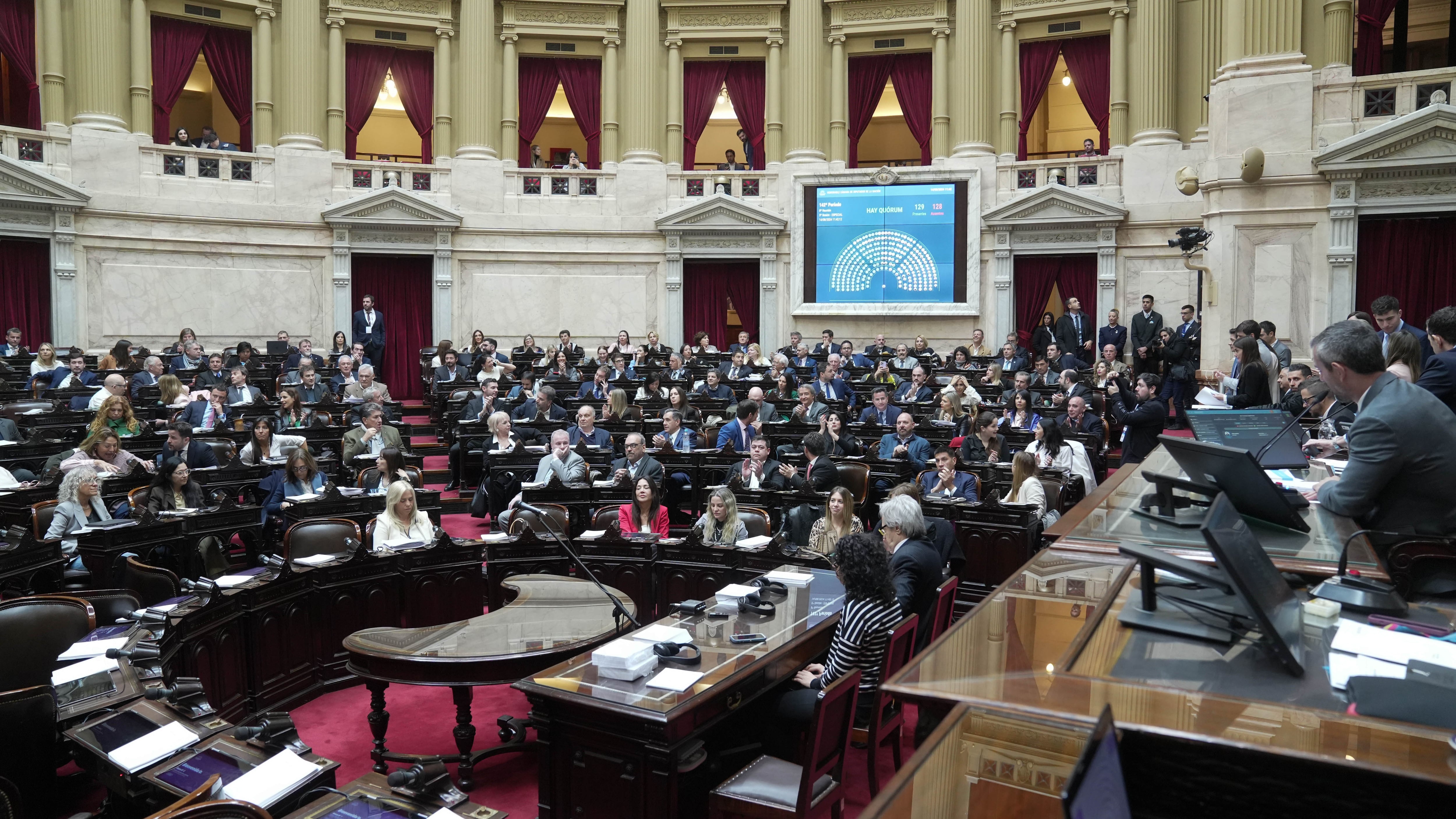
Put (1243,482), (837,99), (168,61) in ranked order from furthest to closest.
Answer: (837,99) < (168,61) < (1243,482)

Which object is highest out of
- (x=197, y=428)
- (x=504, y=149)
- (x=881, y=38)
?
(x=881, y=38)

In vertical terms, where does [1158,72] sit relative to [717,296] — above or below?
above

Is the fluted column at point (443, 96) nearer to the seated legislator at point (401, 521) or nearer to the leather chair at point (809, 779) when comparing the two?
the seated legislator at point (401, 521)

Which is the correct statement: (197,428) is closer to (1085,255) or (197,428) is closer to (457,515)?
(457,515)

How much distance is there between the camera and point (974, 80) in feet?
61.1

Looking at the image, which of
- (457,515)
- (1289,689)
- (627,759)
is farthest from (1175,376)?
(1289,689)

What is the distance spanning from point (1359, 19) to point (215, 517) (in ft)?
55.3

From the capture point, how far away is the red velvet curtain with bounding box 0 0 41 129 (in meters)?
16.3

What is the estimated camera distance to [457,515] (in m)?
11.2

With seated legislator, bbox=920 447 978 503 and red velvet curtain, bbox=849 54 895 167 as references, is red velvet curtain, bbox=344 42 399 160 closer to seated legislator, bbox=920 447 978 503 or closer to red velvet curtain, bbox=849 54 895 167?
red velvet curtain, bbox=849 54 895 167

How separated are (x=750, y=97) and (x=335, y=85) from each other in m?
8.08

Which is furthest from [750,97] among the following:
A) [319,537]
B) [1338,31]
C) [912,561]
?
[912,561]

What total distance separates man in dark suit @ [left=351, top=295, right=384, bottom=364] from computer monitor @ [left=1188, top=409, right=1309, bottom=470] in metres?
15.8

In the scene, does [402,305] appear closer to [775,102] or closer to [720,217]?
[720,217]
